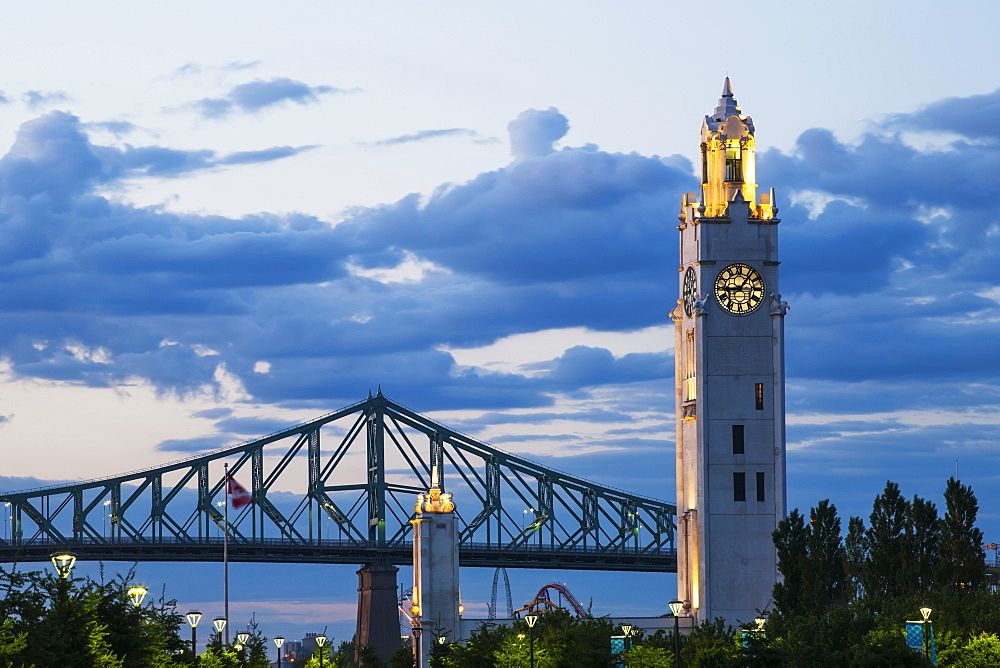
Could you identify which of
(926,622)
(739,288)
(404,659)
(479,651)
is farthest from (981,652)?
(404,659)

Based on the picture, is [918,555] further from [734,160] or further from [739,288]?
[734,160]

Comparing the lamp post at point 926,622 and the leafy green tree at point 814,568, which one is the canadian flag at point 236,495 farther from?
the lamp post at point 926,622

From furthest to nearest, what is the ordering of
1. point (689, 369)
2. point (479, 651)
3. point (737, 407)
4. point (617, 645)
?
point (689, 369)
point (737, 407)
point (479, 651)
point (617, 645)

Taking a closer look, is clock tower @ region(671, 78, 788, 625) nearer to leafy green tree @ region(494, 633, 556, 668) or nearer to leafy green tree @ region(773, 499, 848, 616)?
leafy green tree @ region(773, 499, 848, 616)

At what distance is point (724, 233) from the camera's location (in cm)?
9331

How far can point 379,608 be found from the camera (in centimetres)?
17812

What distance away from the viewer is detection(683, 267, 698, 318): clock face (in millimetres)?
94062

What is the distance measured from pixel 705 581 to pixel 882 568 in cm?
1358

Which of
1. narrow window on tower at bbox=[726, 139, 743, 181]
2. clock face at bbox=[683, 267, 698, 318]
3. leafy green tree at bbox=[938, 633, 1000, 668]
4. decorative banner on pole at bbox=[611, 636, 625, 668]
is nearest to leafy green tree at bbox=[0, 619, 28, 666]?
leafy green tree at bbox=[938, 633, 1000, 668]

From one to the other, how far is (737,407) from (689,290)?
21.9 feet

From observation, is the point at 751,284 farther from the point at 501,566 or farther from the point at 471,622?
the point at 501,566

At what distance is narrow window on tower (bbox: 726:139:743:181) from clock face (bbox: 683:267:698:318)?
5.22 meters

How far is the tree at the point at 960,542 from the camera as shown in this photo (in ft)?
257

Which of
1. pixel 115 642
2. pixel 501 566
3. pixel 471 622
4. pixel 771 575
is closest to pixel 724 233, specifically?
pixel 771 575
